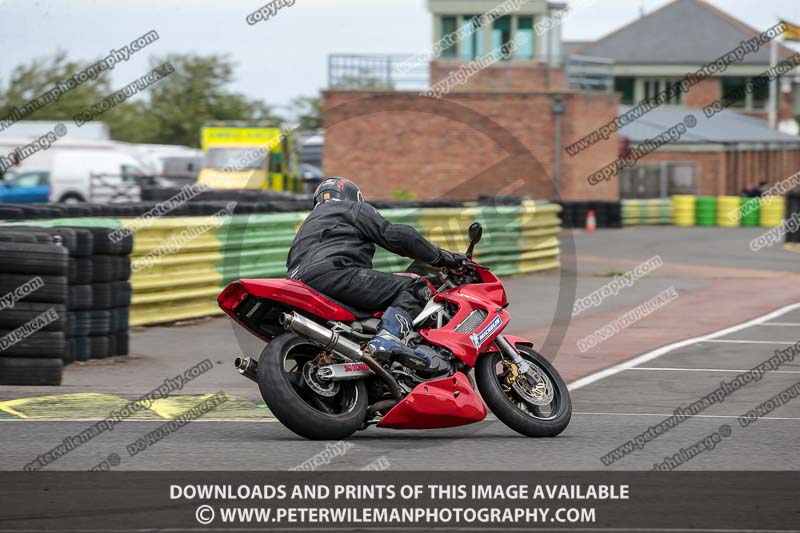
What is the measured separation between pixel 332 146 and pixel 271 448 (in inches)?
1432

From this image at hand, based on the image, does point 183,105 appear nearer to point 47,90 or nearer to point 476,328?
point 47,90

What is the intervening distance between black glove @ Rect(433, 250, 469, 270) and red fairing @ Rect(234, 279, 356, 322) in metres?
0.70

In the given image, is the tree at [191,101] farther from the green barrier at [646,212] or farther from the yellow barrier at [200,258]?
the yellow barrier at [200,258]

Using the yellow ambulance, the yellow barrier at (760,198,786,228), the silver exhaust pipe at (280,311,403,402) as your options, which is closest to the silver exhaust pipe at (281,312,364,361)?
the silver exhaust pipe at (280,311,403,402)

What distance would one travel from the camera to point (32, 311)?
32.8 ft

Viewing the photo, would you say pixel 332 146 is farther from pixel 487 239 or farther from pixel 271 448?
pixel 271 448

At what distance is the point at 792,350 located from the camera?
13359mm

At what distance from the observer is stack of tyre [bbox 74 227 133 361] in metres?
11.3

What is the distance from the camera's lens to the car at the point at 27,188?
44250mm

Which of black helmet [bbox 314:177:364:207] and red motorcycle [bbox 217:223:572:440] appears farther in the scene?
black helmet [bbox 314:177:364:207]

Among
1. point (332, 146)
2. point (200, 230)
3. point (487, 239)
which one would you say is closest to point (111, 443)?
point (200, 230)

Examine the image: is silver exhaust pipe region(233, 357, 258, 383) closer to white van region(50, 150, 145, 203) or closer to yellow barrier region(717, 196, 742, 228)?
white van region(50, 150, 145, 203)

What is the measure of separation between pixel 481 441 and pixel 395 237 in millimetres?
1312

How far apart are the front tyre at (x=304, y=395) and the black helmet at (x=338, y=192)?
107cm
